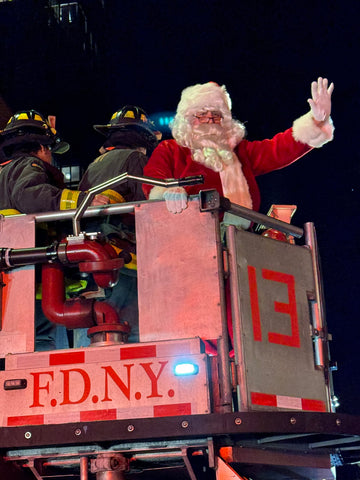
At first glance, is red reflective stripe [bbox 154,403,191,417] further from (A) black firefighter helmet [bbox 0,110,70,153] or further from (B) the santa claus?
(A) black firefighter helmet [bbox 0,110,70,153]

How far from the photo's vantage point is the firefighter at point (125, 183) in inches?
195

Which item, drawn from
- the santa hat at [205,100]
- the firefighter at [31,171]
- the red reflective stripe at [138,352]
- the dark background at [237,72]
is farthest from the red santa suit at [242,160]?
the dark background at [237,72]

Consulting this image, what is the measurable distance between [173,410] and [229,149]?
7.83ft

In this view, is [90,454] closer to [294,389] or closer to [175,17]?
[294,389]

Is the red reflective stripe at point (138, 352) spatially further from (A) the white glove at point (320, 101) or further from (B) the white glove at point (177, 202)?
(A) the white glove at point (320, 101)

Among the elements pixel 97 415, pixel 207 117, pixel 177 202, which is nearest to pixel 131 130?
pixel 207 117

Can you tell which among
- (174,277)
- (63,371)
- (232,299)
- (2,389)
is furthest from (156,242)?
(2,389)

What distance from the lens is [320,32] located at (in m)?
10.7

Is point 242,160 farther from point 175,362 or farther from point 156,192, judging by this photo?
point 175,362

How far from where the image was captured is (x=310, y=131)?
5.55 m

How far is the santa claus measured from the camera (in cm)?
541

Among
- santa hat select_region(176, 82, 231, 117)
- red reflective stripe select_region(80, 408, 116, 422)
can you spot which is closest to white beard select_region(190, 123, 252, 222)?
santa hat select_region(176, 82, 231, 117)

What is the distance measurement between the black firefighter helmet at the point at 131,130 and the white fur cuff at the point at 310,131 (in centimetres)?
122

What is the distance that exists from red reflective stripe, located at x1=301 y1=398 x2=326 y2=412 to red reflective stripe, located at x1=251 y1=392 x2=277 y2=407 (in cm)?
23
